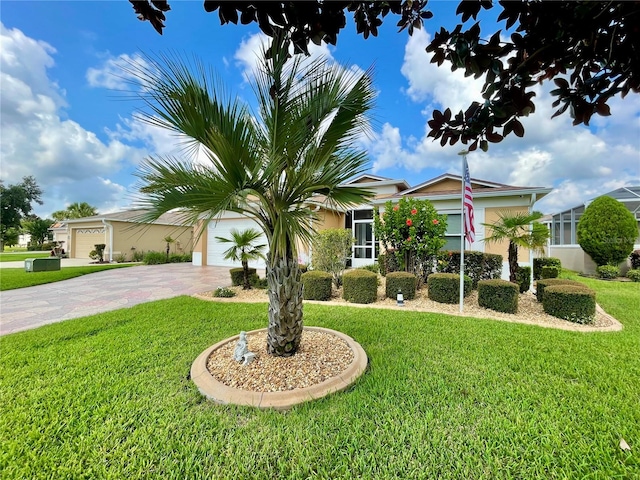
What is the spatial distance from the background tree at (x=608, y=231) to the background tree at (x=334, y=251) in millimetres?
12745

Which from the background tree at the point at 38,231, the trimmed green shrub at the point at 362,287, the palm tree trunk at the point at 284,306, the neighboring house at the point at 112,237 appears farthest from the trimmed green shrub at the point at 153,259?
the background tree at the point at 38,231

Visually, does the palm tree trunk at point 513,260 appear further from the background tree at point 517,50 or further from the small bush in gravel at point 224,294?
the small bush in gravel at point 224,294

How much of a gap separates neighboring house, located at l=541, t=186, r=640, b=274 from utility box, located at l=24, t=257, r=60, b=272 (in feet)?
86.1

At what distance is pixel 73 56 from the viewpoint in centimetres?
776

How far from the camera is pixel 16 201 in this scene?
2953 centimetres

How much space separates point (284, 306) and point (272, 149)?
1.95m

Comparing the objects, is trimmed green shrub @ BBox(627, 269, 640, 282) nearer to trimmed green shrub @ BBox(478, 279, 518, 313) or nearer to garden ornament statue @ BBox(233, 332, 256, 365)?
trimmed green shrub @ BBox(478, 279, 518, 313)

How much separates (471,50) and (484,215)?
1034cm

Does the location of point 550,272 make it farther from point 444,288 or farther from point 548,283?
point 444,288

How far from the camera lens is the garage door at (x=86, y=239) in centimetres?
2186

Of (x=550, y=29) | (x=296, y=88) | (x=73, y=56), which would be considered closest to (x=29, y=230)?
(x=73, y=56)

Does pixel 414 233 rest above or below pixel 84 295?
above

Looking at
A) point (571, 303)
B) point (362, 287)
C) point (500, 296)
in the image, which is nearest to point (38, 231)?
point (362, 287)

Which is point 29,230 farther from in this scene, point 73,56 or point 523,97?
point 523,97
